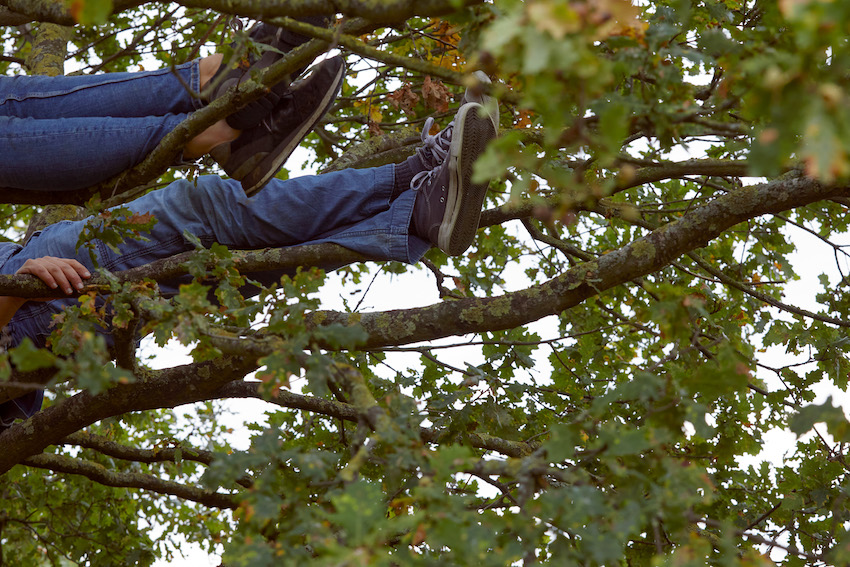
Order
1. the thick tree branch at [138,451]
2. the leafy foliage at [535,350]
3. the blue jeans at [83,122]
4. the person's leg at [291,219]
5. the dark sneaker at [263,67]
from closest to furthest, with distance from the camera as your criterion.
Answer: the leafy foliage at [535,350] < the dark sneaker at [263,67] < the blue jeans at [83,122] < the person's leg at [291,219] < the thick tree branch at [138,451]

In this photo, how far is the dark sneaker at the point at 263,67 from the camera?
2.57 metres

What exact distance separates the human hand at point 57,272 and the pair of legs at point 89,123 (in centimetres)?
35

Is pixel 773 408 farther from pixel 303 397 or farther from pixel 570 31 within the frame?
pixel 570 31

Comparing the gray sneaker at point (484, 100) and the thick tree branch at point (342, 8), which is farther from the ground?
the gray sneaker at point (484, 100)

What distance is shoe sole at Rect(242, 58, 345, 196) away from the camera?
2.87m

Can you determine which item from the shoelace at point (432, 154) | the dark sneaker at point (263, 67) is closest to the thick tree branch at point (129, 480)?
the shoelace at point (432, 154)

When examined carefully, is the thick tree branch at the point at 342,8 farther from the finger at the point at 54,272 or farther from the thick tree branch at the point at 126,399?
the thick tree branch at the point at 126,399

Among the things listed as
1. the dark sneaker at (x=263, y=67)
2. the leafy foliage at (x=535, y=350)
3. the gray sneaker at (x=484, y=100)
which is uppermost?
the gray sneaker at (x=484, y=100)

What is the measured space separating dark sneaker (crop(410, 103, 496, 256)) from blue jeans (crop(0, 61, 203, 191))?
0.89m

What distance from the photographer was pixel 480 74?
294cm

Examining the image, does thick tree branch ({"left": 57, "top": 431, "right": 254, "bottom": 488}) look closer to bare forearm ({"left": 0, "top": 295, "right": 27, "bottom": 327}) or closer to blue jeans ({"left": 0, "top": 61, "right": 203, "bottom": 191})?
bare forearm ({"left": 0, "top": 295, "right": 27, "bottom": 327})

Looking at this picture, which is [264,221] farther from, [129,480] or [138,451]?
[129,480]

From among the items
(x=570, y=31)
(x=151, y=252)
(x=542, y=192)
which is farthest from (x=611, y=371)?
(x=570, y=31)

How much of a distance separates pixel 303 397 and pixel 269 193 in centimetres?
93
